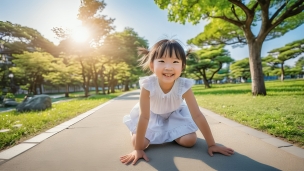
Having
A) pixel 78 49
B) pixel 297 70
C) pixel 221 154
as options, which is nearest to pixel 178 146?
pixel 221 154

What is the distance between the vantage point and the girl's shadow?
Answer: 1821 mm

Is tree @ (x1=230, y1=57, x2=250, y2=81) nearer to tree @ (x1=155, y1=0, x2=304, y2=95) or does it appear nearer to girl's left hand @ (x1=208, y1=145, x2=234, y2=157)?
tree @ (x1=155, y1=0, x2=304, y2=95)

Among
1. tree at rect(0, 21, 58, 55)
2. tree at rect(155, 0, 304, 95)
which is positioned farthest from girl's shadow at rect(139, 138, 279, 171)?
tree at rect(0, 21, 58, 55)

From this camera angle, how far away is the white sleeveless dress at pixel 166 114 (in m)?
2.38

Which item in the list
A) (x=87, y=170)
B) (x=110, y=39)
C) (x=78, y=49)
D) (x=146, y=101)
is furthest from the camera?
(x=110, y=39)

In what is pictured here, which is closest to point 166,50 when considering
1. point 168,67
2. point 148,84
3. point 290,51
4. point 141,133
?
point 168,67

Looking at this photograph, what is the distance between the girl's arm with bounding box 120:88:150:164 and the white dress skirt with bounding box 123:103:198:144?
11.5 inches

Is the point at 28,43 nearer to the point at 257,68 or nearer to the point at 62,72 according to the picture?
the point at 62,72

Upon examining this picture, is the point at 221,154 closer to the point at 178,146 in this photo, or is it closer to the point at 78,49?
the point at 178,146

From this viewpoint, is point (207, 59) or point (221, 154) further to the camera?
point (207, 59)

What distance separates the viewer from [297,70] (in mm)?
42656

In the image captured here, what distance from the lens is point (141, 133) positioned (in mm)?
2205

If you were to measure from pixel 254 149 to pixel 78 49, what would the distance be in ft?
58.7

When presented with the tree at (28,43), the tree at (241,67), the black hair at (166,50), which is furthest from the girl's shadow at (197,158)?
the tree at (241,67)
